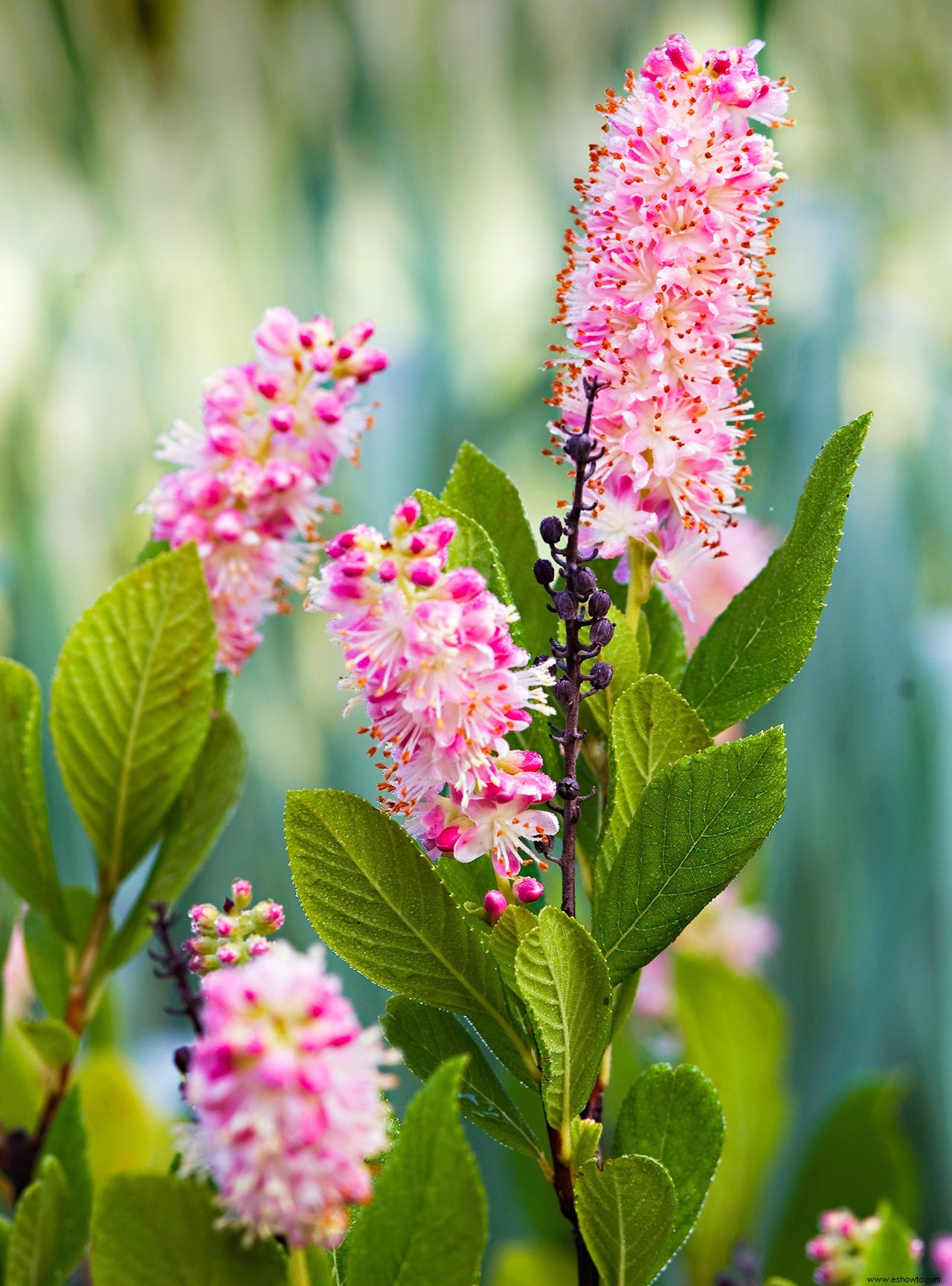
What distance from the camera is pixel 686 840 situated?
33 centimetres

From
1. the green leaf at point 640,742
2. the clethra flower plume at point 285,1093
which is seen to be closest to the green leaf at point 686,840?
the green leaf at point 640,742

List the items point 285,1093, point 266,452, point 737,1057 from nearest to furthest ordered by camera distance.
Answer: point 285,1093 → point 266,452 → point 737,1057

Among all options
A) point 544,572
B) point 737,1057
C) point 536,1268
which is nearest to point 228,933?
point 544,572

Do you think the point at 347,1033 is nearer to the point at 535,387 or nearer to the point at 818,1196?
the point at 818,1196

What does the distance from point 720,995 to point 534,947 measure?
1.62 ft

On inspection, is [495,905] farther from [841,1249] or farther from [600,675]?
[841,1249]

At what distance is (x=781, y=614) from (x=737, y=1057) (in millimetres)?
456

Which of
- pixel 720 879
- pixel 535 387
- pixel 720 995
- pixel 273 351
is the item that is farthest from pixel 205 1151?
pixel 535 387

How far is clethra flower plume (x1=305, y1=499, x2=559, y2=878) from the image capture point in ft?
1.00

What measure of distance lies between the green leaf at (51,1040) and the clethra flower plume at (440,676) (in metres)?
0.18

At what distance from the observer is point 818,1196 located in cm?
77

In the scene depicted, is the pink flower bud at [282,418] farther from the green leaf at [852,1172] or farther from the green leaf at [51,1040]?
the green leaf at [852,1172]

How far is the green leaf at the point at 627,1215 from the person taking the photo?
0.32m

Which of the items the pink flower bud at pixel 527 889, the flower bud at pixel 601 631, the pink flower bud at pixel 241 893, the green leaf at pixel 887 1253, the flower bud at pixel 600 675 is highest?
the flower bud at pixel 601 631
